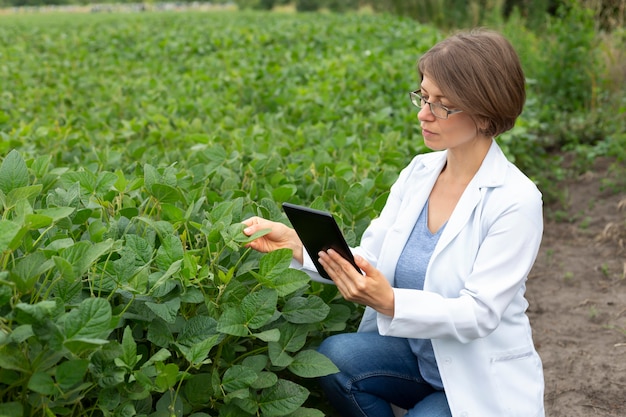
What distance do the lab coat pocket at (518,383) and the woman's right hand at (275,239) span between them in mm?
675

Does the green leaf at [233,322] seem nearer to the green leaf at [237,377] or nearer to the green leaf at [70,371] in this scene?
the green leaf at [237,377]

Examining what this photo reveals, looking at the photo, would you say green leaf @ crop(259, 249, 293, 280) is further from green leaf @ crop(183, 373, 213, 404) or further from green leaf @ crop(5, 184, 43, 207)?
green leaf @ crop(5, 184, 43, 207)

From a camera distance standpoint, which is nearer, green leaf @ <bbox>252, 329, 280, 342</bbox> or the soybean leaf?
green leaf @ <bbox>252, 329, 280, 342</bbox>

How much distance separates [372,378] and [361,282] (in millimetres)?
520

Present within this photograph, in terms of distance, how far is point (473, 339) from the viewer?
2172mm

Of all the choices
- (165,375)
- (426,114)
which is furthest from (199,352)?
(426,114)

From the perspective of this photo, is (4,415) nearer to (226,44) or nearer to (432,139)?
(432,139)

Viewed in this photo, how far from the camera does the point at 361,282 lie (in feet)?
6.81

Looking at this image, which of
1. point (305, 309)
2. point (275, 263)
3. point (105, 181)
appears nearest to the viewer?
point (275, 263)

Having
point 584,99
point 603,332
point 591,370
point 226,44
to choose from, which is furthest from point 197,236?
point 226,44

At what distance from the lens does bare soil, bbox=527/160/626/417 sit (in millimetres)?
3342

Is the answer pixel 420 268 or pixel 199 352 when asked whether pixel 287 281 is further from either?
pixel 420 268

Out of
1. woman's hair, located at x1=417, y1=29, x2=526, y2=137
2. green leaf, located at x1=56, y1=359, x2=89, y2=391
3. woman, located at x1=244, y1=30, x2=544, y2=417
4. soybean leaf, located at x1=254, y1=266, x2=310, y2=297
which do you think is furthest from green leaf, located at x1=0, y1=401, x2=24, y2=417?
woman's hair, located at x1=417, y1=29, x2=526, y2=137

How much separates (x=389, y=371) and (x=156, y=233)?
0.85m
